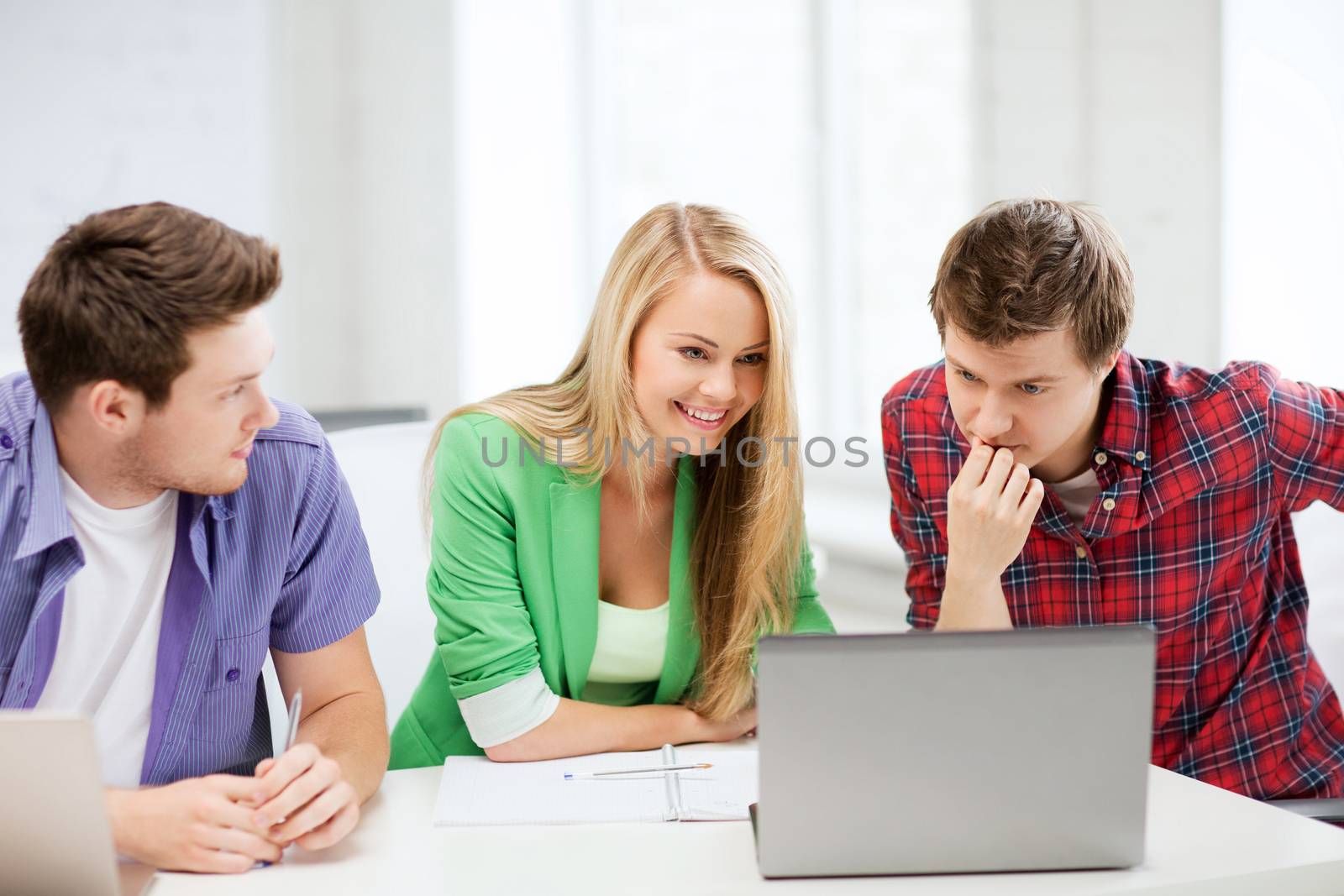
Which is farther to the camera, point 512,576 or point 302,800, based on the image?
point 512,576

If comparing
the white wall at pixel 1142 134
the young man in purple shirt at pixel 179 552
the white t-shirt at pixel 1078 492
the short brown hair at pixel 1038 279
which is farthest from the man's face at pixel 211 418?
the white wall at pixel 1142 134

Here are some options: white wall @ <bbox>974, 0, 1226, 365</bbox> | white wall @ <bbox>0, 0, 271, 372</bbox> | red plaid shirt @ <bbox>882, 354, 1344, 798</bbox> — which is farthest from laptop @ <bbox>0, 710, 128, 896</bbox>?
white wall @ <bbox>0, 0, 271, 372</bbox>

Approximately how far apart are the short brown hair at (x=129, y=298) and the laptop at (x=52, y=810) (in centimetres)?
35

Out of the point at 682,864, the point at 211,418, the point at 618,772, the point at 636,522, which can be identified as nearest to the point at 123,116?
the point at 636,522

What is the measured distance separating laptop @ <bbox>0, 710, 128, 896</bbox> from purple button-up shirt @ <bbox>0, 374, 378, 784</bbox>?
1.01 ft

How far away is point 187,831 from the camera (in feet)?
A: 3.34

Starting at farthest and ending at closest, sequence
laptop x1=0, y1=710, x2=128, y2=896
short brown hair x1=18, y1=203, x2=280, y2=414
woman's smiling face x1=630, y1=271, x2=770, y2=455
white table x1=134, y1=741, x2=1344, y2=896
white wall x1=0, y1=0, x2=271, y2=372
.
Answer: white wall x1=0, y1=0, x2=271, y2=372, woman's smiling face x1=630, y1=271, x2=770, y2=455, short brown hair x1=18, y1=203, x2=280, y2=414, white table x1=134, y1=741, x2=1344, y2=896, laptop x1=0, y1=710, x2=128, y2=896

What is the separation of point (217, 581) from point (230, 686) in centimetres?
12

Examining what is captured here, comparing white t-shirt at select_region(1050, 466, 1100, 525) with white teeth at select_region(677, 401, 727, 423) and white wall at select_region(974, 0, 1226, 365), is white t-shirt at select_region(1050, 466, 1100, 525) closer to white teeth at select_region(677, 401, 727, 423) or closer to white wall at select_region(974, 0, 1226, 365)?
white teeth at select_region(677, 401, 727, 423)

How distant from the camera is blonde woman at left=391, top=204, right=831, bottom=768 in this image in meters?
1.45

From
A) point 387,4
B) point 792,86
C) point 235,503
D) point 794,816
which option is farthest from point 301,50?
point 794,816

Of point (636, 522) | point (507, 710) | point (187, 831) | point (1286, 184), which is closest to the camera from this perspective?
point (187, 831)

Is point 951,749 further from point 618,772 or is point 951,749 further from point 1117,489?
point 1117,489

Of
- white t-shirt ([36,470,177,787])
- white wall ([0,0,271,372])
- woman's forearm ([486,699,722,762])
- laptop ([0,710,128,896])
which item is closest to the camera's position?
laptop ([0,710,128,896])
